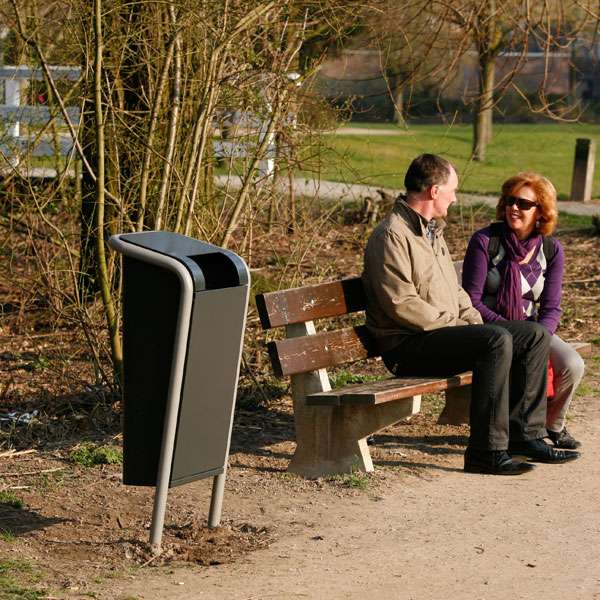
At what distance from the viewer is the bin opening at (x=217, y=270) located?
4754 millimetres

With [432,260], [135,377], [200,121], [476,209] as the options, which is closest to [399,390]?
[432,260]

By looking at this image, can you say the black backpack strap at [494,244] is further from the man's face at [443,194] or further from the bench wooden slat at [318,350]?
the bench wooden slat at [318,350]

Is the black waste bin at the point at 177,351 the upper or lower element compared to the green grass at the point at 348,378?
upper

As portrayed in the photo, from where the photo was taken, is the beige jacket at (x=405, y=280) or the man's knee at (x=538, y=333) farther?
the man's knee at (x=538, y=333)

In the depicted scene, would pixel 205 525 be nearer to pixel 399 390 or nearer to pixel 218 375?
pixel 218 375

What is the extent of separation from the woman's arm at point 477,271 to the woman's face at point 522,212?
0.15m

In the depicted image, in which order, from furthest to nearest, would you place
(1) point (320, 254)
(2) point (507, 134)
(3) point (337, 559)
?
1. (2) point (507, 134)
2. (1) point (320, 254)
3. (3) point (337, 559)

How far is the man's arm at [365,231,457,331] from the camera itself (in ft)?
19.2

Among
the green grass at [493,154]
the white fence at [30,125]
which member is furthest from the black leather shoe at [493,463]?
the green grass at [493,154]

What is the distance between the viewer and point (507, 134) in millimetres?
33875

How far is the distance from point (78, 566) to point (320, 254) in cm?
693

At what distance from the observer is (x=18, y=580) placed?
14.5 ft

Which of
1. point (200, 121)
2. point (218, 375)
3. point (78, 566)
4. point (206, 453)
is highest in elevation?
point (200, 121)

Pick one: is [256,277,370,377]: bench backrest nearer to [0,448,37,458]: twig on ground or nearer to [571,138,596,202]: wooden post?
[0,448,37,458]: twig on ground
